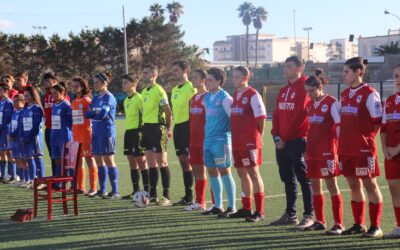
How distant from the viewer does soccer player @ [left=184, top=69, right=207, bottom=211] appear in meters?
9.91

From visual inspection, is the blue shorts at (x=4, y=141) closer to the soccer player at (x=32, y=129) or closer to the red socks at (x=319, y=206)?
the soccer player at (x=32, y=129)

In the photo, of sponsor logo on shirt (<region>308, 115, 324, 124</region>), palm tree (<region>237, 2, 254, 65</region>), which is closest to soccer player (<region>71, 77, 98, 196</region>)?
sponsor logo on shirt (<region>308, 115, 324, 124</region>)

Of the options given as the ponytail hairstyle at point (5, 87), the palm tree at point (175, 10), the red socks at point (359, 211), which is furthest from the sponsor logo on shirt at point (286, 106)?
the palm tree at point (175, 10)

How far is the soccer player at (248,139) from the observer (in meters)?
8.90

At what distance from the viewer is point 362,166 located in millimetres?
7551

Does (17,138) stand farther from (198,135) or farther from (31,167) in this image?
(198,135)

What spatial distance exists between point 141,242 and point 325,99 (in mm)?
2636

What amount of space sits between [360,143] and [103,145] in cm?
521

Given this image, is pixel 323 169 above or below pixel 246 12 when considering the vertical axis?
below

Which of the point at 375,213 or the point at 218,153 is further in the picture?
the point at 218,153

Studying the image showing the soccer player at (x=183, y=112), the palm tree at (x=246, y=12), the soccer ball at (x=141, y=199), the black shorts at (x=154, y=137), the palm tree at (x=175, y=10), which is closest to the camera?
the soccer ball at (x=141, y=199)

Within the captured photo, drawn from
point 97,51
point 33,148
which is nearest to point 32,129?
point 33,148

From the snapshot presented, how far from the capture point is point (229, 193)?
31.2 feet

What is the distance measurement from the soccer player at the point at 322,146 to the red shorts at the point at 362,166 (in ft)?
1.08
